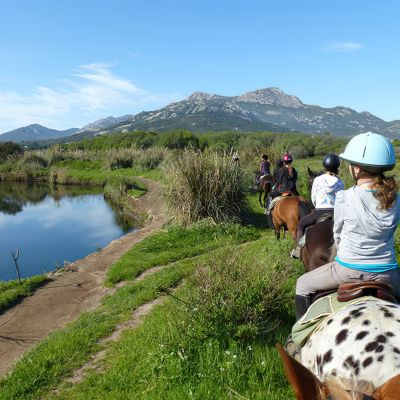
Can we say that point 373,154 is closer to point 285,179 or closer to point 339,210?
point 339,210

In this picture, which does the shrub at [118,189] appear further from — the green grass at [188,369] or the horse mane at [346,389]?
the horse mane at [346,389]

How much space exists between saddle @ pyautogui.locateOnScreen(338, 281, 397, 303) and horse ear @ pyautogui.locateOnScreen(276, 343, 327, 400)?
966 millimetres

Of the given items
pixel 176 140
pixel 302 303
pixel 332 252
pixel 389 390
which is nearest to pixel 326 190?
pixel 332 252

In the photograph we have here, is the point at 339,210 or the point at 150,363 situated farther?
the point at 150,363

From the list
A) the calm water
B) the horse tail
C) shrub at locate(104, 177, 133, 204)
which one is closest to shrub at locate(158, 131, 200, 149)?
the calm water

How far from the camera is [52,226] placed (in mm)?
22844

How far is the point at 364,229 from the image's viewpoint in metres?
3.30

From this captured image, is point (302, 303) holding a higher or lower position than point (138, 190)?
higher

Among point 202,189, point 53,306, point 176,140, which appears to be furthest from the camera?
point 176,140

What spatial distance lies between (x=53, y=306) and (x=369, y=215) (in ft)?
26.9

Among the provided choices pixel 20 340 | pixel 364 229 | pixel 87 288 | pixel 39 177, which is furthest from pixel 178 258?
pixel 39 177

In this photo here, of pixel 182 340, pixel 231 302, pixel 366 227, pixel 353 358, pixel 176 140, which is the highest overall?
pixel 176 140

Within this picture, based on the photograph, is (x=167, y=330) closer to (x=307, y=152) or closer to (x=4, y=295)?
(x=4, y=295)

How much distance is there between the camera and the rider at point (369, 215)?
3.27 metres
